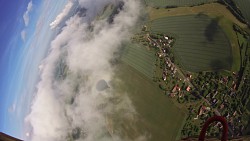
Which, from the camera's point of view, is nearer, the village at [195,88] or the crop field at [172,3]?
the village at [195,88]

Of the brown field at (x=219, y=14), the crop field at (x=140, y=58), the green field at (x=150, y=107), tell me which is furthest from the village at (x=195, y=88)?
the brown field at (x=219, y=14)

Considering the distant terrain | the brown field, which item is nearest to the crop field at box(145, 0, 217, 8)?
the distant terrain

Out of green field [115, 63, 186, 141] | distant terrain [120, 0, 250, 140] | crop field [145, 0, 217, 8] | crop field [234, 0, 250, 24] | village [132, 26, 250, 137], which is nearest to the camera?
green field [115, 63, 186, 141]

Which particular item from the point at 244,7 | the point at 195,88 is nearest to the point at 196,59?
the point at 195,88

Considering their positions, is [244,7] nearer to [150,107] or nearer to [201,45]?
[201,45]

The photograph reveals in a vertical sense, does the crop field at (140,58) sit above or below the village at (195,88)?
above

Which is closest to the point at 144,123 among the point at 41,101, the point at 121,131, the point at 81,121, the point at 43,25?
the point at 121,131

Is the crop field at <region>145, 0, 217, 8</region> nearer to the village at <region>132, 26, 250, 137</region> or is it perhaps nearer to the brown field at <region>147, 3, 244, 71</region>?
the brown field at <region>147, 3, 244, 71</region>

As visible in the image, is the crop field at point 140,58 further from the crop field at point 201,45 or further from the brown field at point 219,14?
the brown field at point 219,14
